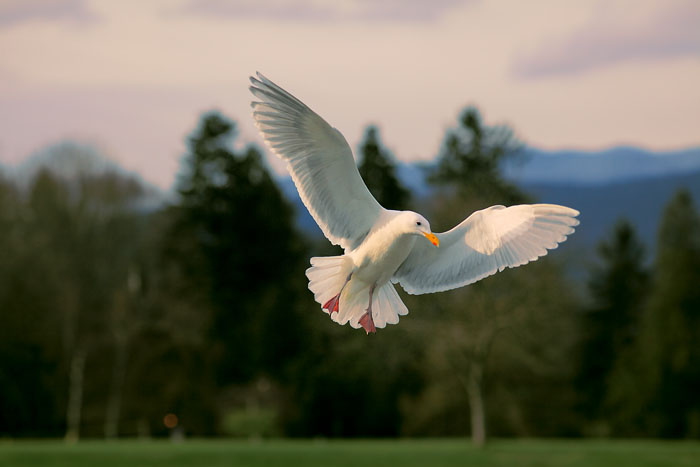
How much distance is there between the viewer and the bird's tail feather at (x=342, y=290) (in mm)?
5648

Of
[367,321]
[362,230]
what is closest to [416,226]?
[362,230]

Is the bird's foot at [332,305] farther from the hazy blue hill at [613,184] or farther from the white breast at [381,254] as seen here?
the hazy blue hill at [613,184]

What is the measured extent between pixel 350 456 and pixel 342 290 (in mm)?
18096

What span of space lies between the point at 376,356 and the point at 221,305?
985cm

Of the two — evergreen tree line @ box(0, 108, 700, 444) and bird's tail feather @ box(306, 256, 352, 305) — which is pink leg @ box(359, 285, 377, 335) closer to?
bird's tail feather @ box(306, 256, 352, 305)

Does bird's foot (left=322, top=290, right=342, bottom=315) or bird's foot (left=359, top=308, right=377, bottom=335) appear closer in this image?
bird's foot (left=359, top=308, right=377, bottom=335)

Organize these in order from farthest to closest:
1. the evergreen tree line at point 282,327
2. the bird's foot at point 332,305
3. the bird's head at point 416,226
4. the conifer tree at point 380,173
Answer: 1. the conifer tree at point 380,173
2. the evergreen tree line at point 282,327
3. the bird's foot at point 332,305
4. the bird's head at point 416,226

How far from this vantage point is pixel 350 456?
23141 mm

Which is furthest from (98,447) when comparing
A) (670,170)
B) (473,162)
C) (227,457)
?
(670,170)

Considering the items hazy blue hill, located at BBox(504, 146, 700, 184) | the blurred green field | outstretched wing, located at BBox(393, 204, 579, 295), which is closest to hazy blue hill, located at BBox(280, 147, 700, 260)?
hazy blue hill, located at BBox(504, 146, 700, 184)

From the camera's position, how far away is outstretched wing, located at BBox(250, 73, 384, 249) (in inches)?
213

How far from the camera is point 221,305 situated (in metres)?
39.6

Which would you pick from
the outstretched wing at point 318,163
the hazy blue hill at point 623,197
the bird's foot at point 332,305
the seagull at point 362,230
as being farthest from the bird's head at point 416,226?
the hazy blue hill at point 623,197

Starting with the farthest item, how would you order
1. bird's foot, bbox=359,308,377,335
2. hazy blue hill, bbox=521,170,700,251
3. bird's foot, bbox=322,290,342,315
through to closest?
hazy blue hill, bbox=521,170,700,251 < bird's foot, bbox=322,290,342,315 < bird's foot, bbox=359,308,377,335
